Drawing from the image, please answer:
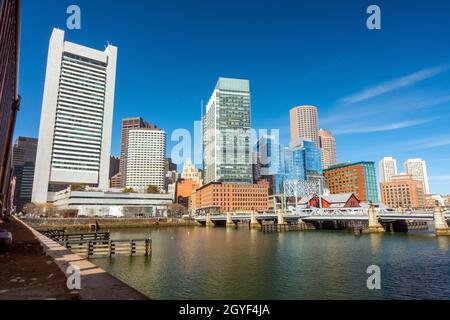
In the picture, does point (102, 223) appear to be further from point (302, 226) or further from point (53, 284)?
point (53, 284)

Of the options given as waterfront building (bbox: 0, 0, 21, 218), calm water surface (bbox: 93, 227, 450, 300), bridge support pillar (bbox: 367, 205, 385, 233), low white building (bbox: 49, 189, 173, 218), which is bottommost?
calm water surface (bbox: 93, 227, 450, 300)

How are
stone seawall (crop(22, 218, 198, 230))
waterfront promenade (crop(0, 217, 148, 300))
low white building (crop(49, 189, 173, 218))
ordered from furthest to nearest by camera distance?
low white building (crop(49, 189, 173, 218)), stone seawall (crop(22, 218, 198, 230)), waterfront promenade (crop(0, 217, 148, 300))

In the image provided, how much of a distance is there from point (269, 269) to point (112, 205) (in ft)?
587

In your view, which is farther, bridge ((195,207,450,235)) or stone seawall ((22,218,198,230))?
stone seawall ((22,218,198,230))

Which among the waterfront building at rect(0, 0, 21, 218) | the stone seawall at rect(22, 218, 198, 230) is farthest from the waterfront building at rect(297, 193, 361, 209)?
the waterfront building at rect(0, 0, 21, 218)

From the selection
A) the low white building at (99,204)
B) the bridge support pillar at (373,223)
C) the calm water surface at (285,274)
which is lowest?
the calm water surface at (285,274)

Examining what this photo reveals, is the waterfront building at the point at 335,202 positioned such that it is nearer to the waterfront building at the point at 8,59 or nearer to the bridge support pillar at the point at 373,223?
the bridge support pillar at the point at 373,223

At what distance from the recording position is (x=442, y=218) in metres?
71.1

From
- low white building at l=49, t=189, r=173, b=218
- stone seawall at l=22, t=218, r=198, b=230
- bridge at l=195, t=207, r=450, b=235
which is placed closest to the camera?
bridge at l=195, t=207, r=450, b=235

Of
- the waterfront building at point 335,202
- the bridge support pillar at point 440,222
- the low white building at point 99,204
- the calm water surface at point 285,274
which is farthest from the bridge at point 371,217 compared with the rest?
the low white building at point 99,204

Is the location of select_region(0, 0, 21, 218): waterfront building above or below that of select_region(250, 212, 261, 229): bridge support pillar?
above

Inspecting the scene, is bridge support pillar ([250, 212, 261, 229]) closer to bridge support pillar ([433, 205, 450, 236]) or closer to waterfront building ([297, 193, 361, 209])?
waterfront building ([297, 193, 361, 209])

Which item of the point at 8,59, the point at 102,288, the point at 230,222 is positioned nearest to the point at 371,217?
the point at 230,222

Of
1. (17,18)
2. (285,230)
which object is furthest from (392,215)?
(17,18)
